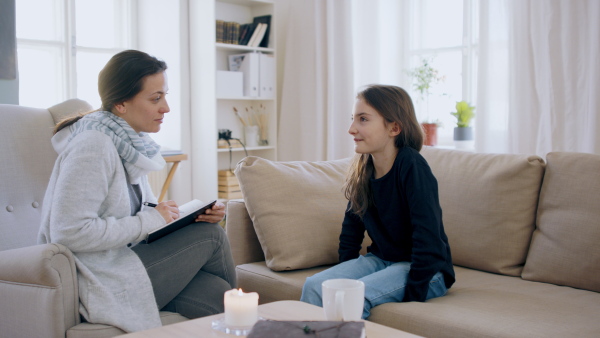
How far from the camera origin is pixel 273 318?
4.58 ft

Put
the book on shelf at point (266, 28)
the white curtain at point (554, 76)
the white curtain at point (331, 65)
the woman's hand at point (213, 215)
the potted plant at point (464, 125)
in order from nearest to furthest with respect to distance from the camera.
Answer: the woman's hand at point (213, 215), the white curtain at point (554, 76), the potted plant at point (464, 125), the white curtain at point (331, 65), the book on shelf at point (266, 28)

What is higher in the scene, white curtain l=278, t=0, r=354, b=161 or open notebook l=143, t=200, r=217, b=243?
white curtain l=278, t=0, r=354, b=161

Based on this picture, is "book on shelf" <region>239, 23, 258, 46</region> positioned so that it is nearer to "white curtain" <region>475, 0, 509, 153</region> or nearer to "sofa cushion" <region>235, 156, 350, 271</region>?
"white curtain" <region>475, 0, 509, 153</region>

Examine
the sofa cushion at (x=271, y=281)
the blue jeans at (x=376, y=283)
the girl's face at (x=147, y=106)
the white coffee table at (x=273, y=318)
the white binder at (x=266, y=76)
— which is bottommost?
Answer: the sofa cushion at (x=271, y=281)

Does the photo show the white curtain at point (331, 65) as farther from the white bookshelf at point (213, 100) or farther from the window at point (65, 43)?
the window at point (65, 43)

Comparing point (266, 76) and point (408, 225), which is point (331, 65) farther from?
point (408, 225)

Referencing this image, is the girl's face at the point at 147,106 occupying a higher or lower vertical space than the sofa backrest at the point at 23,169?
higher

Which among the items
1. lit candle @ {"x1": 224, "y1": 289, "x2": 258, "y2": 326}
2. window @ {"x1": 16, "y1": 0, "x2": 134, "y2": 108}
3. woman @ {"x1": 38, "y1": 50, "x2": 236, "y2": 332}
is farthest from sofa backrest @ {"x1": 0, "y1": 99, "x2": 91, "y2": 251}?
window @ {"x1": 16, "y1": 0, "x2": 134, "y2": 108}

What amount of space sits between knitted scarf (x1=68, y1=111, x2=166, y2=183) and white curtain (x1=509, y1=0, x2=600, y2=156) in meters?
2.04

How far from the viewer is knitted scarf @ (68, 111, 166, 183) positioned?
1.75 meters

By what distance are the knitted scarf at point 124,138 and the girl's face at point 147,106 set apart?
0.19 feet

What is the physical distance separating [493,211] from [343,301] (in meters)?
1.09

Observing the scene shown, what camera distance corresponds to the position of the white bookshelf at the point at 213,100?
406 centimetres

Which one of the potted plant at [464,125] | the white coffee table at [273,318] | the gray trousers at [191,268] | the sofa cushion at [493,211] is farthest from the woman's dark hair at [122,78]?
the potted plant at [464,125]
